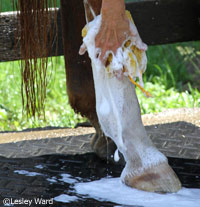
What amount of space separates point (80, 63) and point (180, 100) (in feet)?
4.68

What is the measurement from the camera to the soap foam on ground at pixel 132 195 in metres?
1.64

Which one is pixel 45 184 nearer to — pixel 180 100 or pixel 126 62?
pixel 126 62

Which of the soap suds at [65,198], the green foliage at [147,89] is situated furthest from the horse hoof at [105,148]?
the green foliage at [147,89]

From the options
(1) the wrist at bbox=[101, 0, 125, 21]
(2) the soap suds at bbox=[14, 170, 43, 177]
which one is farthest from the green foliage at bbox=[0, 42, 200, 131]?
(1) the wrist at bbox=[101, 0, 125, 21]

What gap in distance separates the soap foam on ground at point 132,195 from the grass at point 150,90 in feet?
3.46

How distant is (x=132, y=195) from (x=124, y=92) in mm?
329

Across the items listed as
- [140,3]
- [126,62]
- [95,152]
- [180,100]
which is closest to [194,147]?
[95,152]

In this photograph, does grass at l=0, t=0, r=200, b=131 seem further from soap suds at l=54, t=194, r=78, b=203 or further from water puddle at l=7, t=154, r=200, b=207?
soap suds at l=54, t=194, r=78, b=203

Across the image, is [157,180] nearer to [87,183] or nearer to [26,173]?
[87,183]

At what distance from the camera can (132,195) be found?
1701 mm

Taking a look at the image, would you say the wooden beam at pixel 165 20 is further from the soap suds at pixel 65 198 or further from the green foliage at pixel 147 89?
the soap suds at pixel 65 198

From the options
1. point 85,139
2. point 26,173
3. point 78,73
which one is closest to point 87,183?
point 26,173

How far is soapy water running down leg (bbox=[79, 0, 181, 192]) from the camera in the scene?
164 centimetres

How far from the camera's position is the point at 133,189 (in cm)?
174
